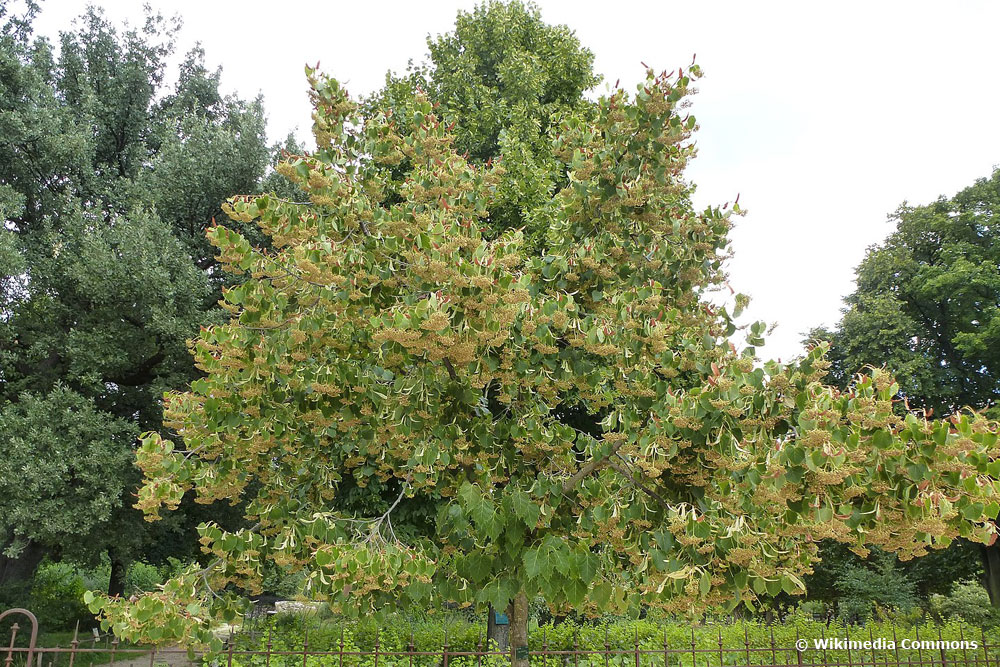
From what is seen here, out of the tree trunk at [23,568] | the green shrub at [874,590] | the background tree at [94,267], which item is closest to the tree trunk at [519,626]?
the background tree at [94,267]

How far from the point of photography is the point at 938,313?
77.0 ft

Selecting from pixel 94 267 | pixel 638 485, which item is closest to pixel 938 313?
pixel 638 485

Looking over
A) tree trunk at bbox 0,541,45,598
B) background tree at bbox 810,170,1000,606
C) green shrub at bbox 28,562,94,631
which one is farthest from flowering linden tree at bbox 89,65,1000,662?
background tree at bbox 810,170,1000,606

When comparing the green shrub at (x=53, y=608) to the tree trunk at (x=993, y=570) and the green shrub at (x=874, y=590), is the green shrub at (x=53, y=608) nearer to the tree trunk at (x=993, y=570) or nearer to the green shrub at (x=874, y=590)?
the green shrub at (x=874, y=590)

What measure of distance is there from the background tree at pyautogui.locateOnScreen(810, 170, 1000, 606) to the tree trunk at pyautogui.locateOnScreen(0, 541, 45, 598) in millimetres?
23998

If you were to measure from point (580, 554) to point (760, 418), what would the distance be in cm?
155

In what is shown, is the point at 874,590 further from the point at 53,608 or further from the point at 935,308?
the point at 53,608

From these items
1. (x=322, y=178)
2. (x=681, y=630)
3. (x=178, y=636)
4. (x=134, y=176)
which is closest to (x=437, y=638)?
(x=681, y=630)

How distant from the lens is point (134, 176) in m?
14.6

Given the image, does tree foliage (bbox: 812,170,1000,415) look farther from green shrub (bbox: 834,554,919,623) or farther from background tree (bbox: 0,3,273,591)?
background tree (bbox: 0,3,273,591)

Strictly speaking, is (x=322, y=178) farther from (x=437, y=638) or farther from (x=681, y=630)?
(x=681, y=630)

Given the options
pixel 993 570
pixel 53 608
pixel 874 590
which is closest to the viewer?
pixel 53 608

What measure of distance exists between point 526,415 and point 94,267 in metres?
9.71

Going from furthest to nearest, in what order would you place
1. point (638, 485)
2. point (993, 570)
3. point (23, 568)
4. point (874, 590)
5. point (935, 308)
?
point (935, 308)
point (993, 570)
point (874, 590)
point (23, 568)
point (638, 485)
